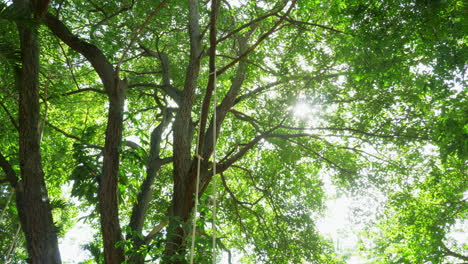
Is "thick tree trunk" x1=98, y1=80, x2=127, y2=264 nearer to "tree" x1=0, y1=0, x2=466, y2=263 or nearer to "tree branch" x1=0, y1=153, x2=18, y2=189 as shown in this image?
"tree" x1=0, y1=0, x2=466, y2=263

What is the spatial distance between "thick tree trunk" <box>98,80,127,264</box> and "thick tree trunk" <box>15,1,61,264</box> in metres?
0.49

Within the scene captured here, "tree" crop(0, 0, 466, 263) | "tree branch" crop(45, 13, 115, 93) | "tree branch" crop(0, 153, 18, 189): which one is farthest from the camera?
"tree branch" crop(45, 13, 115, 93)

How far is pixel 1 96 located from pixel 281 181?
4.68 meters

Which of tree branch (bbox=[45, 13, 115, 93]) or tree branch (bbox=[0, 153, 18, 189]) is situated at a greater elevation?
tree branch (bbox=[45, 13, 115, 93])

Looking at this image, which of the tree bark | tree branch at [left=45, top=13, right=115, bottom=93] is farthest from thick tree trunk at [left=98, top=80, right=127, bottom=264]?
tree branch at [left=45, top=13, right=115, bottom=93]

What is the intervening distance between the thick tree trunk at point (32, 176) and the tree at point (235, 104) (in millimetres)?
20

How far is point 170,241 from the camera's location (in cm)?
355

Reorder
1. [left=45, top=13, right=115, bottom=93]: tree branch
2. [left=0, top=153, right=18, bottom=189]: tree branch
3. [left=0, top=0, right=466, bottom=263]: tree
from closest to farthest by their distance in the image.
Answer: [left=0, top=0, right=466, bottom=263]: tree < [left=0, top=153, right=18, bottom=189]: tree branch < [left=45, top=13, right=115, bottom=93]: tree branch

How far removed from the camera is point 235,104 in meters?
6.27

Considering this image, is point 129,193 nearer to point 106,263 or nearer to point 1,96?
point 106,263

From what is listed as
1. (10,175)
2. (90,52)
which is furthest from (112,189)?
(90,52)

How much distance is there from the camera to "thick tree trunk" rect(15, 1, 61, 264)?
12.0ft

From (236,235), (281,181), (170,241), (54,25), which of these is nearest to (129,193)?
(170,241)

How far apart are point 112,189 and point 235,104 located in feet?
9.34
